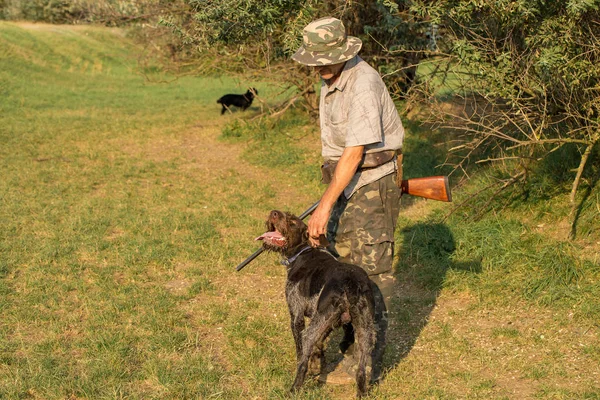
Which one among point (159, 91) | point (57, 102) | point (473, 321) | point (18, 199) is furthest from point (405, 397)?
point (159, 91)

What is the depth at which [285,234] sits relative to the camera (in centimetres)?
510

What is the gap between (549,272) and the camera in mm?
6867

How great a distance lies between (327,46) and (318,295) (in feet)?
5.54

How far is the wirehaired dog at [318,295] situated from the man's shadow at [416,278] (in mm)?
888

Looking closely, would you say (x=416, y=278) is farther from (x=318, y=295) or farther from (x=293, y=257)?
(x=318, y=295)

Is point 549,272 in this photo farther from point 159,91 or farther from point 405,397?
point 159,91

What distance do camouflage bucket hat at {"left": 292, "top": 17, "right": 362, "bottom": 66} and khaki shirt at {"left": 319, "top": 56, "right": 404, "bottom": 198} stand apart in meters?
0.15

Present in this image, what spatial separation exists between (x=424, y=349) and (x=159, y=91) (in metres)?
22.4

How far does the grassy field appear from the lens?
521cm

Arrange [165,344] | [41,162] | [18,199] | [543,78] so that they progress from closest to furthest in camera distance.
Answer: [165,344] < [543,78] < [18,199] < [41,162]

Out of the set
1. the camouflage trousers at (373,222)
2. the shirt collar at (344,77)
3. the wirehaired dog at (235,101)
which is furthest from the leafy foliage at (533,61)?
the wirehaired dog at (235,101)

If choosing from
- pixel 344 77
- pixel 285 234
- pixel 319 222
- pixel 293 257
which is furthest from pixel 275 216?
pixel 344 77

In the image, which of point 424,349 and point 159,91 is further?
point 159,91

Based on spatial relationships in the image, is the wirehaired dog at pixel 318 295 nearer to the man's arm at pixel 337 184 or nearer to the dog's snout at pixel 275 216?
the dog's snout at pixel 275 216
